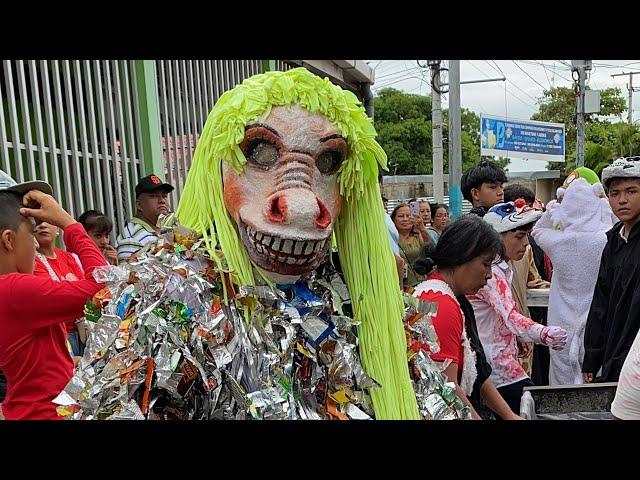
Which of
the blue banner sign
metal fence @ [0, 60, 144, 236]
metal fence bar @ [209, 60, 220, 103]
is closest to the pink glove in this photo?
metal fence @ [0, 60, 144, 236]

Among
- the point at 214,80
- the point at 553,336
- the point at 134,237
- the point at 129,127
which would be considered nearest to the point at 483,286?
the point at 553,336

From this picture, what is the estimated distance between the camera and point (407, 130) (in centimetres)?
3550

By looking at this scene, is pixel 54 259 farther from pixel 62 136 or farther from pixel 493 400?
pixel 62 136

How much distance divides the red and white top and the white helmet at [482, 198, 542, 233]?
1.77 feet

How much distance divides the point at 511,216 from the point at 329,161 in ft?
6.72

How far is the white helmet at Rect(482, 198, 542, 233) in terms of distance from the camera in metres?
3.35

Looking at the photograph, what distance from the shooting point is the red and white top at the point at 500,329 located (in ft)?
9.11

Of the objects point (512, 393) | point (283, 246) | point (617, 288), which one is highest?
point (283, 246)

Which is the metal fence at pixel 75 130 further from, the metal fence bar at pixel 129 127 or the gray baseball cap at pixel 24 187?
the gray baseball cap at pixel 24 187

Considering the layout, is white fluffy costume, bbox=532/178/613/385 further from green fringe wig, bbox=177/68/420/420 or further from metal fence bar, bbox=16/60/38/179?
metal fence bar, bbox=16/60/38/179

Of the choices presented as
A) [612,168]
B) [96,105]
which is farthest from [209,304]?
[96,105]

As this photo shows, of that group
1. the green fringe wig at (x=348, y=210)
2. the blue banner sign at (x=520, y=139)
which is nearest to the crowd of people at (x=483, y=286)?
the green fringe wig at (x=348, y=210)
